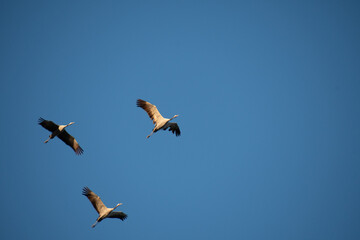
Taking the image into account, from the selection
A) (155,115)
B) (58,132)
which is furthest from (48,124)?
(155,115)

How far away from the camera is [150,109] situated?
33625mm

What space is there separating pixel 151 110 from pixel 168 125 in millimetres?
1965

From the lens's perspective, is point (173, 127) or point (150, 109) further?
point (173, 127)

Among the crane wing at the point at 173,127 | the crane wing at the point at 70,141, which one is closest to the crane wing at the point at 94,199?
the crane wing at the point at 70,141

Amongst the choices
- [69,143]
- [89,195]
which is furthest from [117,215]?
[69,143]

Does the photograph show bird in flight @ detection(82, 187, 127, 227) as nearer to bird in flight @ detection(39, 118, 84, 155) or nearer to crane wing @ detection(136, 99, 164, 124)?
bird in flight @ detection(39, 118, 84, 155)

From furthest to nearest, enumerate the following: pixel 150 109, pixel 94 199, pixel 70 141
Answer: pixel 70 141, pixel 150 109, pixel 94 199

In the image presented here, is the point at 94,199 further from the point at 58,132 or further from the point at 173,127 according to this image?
the point at 173,127

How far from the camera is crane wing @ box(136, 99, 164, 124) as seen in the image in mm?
33281

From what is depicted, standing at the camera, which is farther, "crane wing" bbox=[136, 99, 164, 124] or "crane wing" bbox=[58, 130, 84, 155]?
"crane wing" bbox=[58, 130, 84, 155]

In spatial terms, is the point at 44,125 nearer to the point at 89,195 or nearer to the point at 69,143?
the point at 69,143

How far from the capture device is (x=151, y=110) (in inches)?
1325

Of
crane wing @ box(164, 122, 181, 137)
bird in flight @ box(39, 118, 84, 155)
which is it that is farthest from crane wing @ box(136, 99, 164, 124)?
bird in flight @ box(39, 118, 84, 155)

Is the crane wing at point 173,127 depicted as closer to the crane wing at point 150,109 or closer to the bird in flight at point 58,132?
the crane wing at point 150,109
